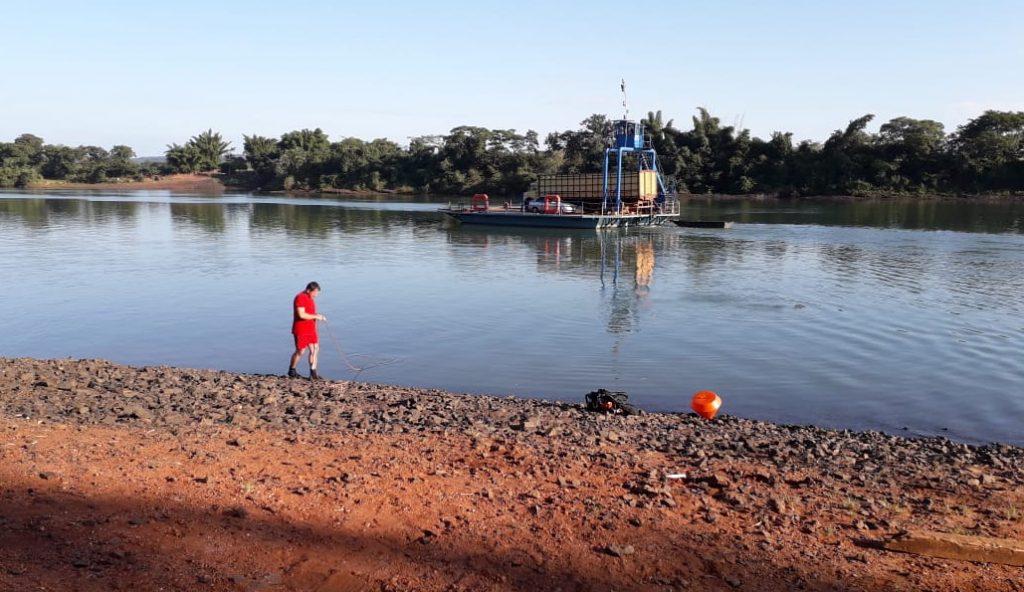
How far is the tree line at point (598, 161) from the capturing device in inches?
3354

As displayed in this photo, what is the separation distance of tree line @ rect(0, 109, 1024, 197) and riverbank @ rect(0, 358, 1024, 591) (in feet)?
194

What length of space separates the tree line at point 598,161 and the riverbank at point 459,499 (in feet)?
194

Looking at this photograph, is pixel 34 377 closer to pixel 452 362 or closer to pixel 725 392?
pixel 452 362

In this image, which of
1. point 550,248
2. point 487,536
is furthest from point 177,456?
point 550,248

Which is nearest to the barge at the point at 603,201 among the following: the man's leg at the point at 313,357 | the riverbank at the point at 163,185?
the man's leg at the point at 313,357

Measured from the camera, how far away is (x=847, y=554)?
585 cm

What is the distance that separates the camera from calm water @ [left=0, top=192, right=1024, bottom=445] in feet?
42.8

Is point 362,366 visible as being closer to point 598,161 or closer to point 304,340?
point 304,340

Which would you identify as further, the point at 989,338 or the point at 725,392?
the point at 989,338

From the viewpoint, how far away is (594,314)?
19906mm

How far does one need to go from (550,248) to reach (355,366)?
24804 millimetres

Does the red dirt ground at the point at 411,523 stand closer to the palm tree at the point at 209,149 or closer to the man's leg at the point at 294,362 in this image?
the man's leg at the point at 294,362

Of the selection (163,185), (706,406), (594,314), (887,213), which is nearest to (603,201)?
(887,213)

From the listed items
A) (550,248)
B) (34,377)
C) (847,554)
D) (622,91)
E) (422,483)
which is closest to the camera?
(847,554)
